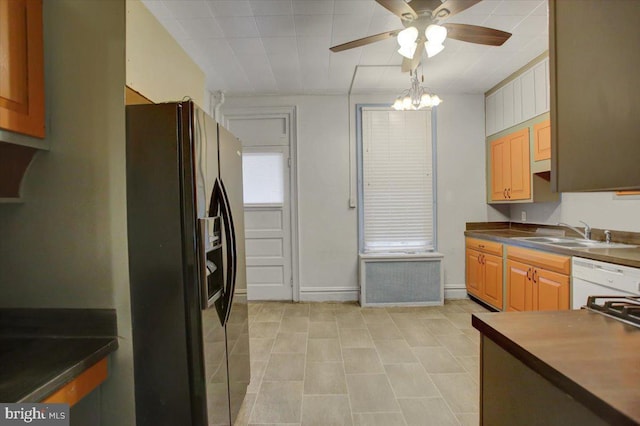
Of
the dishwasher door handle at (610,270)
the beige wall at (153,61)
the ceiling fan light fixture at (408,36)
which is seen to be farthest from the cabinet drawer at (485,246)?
the beige wall at (153,61)

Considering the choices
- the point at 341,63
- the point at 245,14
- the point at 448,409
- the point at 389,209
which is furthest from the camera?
the point at 389,209

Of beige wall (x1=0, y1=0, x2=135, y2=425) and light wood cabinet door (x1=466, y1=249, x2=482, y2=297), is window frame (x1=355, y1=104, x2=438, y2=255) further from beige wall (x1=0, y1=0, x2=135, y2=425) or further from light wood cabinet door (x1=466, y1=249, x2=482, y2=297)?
beige wall (x1=0, y1=0, x2=135, y2=425)

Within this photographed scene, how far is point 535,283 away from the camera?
287 cm

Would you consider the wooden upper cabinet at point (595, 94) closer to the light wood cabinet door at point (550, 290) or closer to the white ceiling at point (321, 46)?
the white ceiling at point (321, 46)

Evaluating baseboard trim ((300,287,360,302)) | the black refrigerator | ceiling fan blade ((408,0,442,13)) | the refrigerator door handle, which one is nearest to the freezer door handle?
the refrigerator door handle

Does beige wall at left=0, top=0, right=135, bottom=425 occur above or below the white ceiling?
below

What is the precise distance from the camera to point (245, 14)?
2.42 metres

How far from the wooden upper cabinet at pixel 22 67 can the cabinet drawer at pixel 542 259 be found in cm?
337

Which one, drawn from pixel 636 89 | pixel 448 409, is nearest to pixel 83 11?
pixel 636 89

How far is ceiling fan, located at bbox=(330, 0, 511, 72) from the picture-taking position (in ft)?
6.01

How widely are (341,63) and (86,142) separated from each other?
266 cm

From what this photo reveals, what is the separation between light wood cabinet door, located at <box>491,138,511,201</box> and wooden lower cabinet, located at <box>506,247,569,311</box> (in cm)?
91

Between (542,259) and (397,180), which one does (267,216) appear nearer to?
(397,180)

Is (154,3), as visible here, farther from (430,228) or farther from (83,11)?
(430,228)
